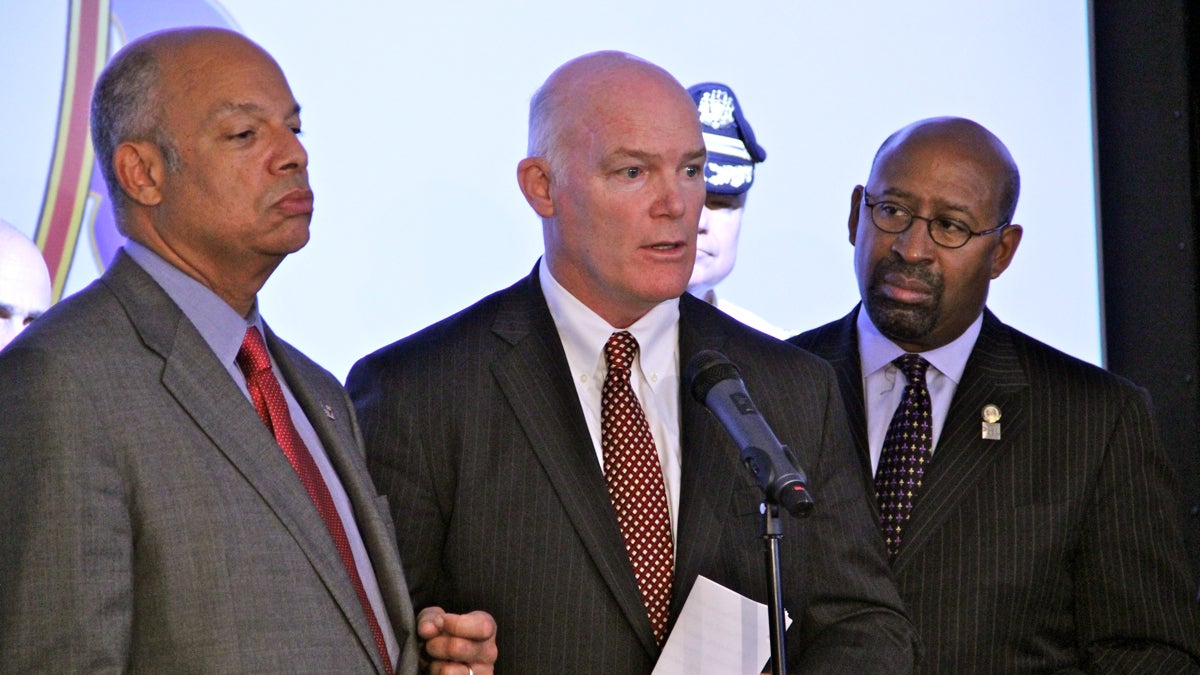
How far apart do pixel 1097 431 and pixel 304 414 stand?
60.3 inches

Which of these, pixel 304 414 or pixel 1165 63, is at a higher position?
pixel 1165 63

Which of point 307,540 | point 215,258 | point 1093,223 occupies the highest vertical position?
point 1093,223

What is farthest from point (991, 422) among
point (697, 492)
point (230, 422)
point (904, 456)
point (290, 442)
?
point (230, 422)

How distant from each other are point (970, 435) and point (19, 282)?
6.48ft

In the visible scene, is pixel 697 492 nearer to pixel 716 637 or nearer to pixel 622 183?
pixel 716 637

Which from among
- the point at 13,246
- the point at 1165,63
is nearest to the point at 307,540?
the point at 13,246

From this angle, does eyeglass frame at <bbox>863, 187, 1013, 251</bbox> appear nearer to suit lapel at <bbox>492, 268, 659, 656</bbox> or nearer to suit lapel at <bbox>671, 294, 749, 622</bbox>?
suit lapel at <bbox>671, 294, 749, 622</bbox>

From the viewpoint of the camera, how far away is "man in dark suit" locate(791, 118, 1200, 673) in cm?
271

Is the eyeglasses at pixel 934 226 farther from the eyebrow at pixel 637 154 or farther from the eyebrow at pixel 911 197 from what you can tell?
the eyebrow at pixel 637 154

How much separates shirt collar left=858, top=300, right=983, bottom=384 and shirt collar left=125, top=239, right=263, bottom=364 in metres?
1.40

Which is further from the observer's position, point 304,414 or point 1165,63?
point 1165,63

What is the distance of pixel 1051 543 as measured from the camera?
8.98 feet

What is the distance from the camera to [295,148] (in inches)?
82.8

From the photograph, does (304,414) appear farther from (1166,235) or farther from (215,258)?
(1166,235)
